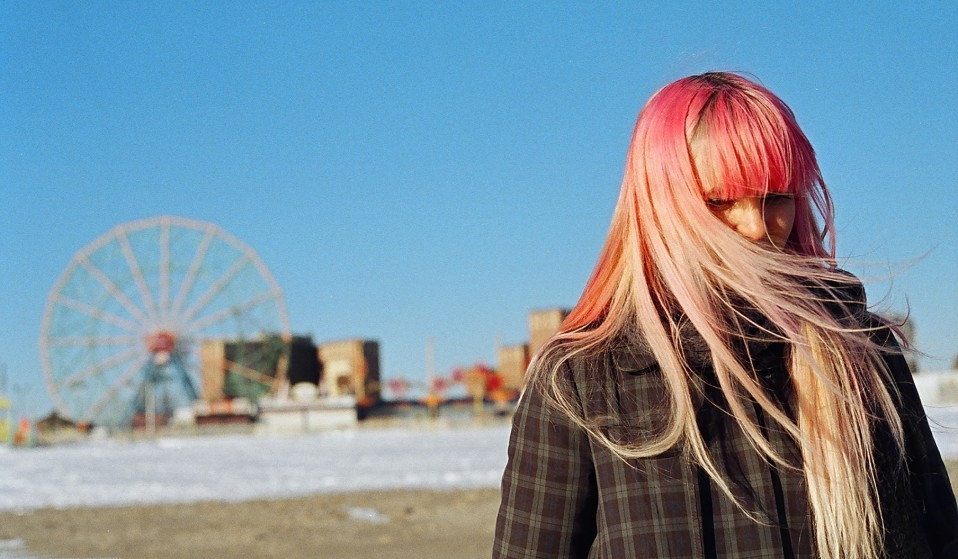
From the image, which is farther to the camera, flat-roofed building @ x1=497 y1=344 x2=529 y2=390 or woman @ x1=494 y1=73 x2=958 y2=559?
flat-roofed building @ x1=497 y1=344 x2=529 y2=390

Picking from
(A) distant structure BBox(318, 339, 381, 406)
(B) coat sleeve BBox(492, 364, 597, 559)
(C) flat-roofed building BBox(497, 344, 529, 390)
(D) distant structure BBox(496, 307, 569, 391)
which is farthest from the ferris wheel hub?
(B) coat sleeve BBox(492, 364, 597, 559)

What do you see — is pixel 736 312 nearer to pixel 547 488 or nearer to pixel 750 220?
pixel 750 220

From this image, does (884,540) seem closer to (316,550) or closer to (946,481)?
(946,481)

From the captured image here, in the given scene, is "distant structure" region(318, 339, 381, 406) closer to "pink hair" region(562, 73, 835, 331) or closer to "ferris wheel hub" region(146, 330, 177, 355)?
"ferris wheel hub" region(146, 330, 177, 355)

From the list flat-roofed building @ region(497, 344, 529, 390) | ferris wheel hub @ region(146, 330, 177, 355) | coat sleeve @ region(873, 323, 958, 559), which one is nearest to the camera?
coat sleeve @ region(873, 323, 958, 559)

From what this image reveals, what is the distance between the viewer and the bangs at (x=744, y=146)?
1.10m

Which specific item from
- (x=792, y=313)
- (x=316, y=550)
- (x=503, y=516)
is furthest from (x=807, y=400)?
(x=316, y=550)

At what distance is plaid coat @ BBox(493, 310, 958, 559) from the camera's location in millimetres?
1038

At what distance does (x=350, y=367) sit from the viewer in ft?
254

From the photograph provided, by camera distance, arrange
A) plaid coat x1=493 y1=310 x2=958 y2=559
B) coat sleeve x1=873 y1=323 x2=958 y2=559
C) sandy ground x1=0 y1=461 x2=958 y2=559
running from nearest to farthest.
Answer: plaid coat x1=493 y1=310 x2=958 y2=559 → coat sleeve x1=873 y1=323 x2=958 y2=559 → sandy ground x1=0 y1=461 x2=958 y2=559

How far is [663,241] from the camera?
3.63ft

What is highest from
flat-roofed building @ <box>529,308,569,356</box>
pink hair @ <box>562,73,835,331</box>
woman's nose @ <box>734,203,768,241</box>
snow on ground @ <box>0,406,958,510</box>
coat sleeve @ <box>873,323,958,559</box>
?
flat-roofed building @ <box>529,308,569,356</box>

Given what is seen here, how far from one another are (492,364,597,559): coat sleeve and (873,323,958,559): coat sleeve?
1.20ft

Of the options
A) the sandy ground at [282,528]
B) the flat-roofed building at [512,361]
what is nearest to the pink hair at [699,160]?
the sandy ground at [282,528]
